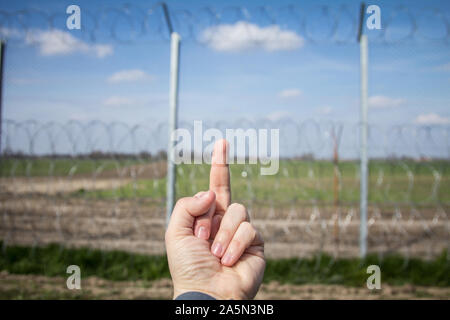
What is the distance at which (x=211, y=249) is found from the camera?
146 cm

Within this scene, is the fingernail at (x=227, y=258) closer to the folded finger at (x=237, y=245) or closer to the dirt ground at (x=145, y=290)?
the folded finger at (x=237, y=245)

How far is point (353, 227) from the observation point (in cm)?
803

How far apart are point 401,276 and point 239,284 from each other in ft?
12.0

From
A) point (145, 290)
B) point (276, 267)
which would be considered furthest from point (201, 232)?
point (276, 267)

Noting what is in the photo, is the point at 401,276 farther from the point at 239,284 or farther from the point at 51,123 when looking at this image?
the point at 51,123

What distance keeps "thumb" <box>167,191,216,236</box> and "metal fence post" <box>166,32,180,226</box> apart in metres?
2.68

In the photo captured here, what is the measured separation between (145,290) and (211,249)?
2.83 m

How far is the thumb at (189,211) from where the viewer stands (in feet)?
4.66

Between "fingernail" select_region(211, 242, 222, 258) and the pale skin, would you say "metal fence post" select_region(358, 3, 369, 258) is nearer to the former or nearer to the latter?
the pale skin

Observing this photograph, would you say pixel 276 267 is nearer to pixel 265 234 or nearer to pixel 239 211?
pixel 265 234

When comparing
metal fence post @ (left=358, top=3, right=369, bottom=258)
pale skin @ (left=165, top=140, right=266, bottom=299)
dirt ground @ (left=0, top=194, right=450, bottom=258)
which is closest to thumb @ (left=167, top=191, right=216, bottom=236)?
pale skin @ (left=165, top=140, right=266, bottom=299)
